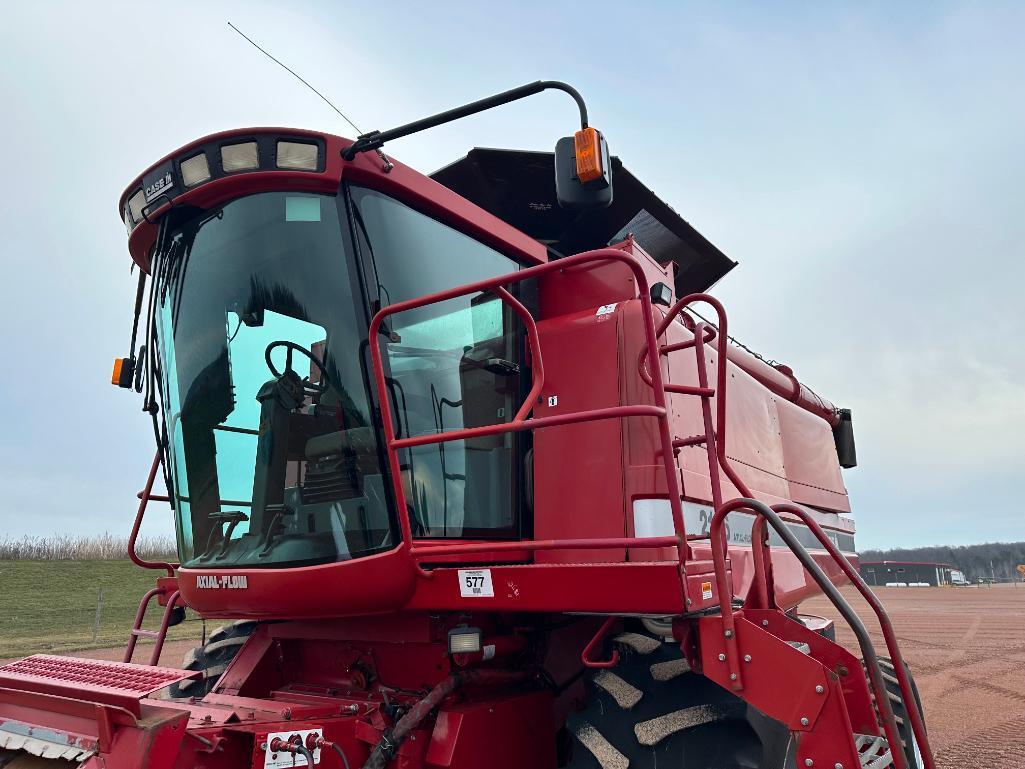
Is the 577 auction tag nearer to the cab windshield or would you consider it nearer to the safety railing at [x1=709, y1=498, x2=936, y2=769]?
the cab windshield

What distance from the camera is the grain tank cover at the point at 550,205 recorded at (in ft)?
14.1

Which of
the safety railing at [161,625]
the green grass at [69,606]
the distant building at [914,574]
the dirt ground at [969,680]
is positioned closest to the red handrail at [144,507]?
the safety railing at [161,625]

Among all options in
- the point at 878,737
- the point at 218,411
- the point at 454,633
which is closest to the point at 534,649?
the point at 454,633

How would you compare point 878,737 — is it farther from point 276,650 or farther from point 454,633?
point 276,650

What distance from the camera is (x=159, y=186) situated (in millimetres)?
3439

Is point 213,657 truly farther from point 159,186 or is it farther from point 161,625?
point 159,186

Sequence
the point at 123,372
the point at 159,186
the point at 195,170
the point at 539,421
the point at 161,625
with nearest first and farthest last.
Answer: the point at 539,421
the point at 195,170
the point at 159,186
the point at 123,372
the point at 161,625

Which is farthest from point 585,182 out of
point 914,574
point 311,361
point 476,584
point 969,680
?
point 914,574

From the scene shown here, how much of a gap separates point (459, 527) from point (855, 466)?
6.58 meters

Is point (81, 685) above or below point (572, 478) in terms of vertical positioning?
below

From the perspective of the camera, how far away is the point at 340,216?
3.22 m

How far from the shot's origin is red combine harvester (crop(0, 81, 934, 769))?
2721 mm

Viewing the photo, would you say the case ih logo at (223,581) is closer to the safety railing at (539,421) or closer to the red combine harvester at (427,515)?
the red combine harvester at (427,515)

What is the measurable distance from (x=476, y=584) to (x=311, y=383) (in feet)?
3.43
